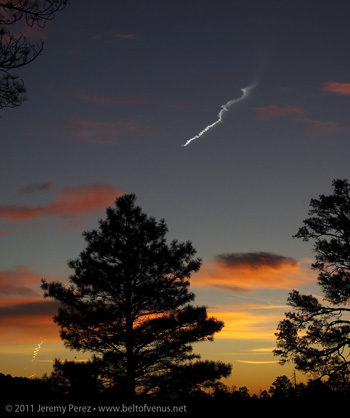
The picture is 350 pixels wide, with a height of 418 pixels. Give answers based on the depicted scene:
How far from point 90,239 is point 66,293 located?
2.67 metres

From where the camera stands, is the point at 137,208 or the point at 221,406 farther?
the point at 137,208

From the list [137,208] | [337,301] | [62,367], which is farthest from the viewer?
[137,208]

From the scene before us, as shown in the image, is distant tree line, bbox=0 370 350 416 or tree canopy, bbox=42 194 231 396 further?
tree canopy, bbox=42 194 231 396

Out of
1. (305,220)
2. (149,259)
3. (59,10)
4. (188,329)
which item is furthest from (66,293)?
(59,10)

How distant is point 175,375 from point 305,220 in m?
8.94

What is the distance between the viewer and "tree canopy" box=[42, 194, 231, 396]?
21289 millimetres

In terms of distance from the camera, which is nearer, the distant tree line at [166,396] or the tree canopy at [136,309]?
the distant tree line at [166,396]

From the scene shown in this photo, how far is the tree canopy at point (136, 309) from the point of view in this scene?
838 inches

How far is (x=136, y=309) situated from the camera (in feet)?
70.0

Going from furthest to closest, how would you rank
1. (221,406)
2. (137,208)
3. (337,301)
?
(137,208)
(337,301)
(221,406)

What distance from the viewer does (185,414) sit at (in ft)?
46.4

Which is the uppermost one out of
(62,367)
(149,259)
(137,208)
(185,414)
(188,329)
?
(137,208)

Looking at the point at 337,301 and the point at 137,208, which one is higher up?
the point at 137,208

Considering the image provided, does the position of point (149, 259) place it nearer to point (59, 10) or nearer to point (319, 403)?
point (319, 403)
